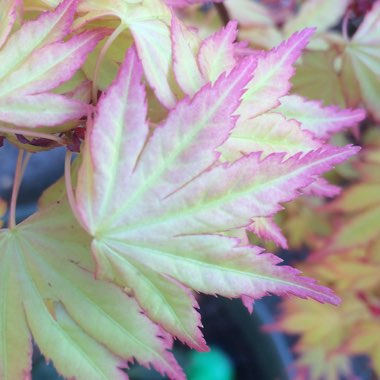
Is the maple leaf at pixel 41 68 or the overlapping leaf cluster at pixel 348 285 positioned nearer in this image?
the maple leaf at pixel 41 68

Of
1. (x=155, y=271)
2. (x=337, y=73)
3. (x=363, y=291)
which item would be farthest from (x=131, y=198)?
(x=363, y=291)

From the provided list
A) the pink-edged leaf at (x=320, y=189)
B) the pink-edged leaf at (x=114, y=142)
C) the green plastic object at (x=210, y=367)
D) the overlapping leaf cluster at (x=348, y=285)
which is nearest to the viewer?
the pink-edged leaf at (x=114, y=142)

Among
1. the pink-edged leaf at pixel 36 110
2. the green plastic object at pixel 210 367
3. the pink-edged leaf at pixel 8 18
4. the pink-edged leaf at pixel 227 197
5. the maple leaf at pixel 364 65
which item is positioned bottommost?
the green plastic object at pixel 210 367

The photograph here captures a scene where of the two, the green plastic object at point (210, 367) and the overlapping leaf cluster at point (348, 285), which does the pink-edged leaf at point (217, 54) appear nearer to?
the overlapping leaf cluster at point (348, 285)

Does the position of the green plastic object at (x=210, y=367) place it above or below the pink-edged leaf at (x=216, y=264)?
below

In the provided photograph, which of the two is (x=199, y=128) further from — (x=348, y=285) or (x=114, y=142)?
(x=348, y=285)

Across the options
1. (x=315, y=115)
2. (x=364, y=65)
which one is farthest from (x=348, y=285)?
(x=315, y=115)

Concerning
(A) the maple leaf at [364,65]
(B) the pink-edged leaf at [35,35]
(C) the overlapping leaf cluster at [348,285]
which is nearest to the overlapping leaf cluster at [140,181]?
(B) the pink-edged leaf at [35,35]

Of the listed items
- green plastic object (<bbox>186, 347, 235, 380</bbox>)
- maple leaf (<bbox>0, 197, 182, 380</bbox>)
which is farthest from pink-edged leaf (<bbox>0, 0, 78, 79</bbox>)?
green plastic object (<bbox>186, 347, 235, 380</bbox>)
